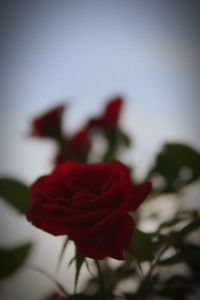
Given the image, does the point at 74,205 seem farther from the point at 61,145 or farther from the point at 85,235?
the point at 61,145

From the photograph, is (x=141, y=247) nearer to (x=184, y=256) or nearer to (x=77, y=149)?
(x=184, y=256)

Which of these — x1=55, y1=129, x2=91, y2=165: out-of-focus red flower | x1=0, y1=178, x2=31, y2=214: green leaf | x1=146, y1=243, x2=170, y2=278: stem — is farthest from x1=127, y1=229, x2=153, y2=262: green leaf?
x1=55, y1=129, x2=91, y2=165: out-of-focus red flower

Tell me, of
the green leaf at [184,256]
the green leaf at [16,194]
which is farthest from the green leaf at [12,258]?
the green leaf at [184,256]

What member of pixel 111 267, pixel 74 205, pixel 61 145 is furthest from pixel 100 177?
pixel 61 145

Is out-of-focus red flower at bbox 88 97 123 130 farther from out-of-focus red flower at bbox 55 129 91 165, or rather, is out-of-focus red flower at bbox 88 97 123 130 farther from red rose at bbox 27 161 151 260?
red rose at bbox 27 161 151 260

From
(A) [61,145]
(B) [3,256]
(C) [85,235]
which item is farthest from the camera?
(A) [61,145]
